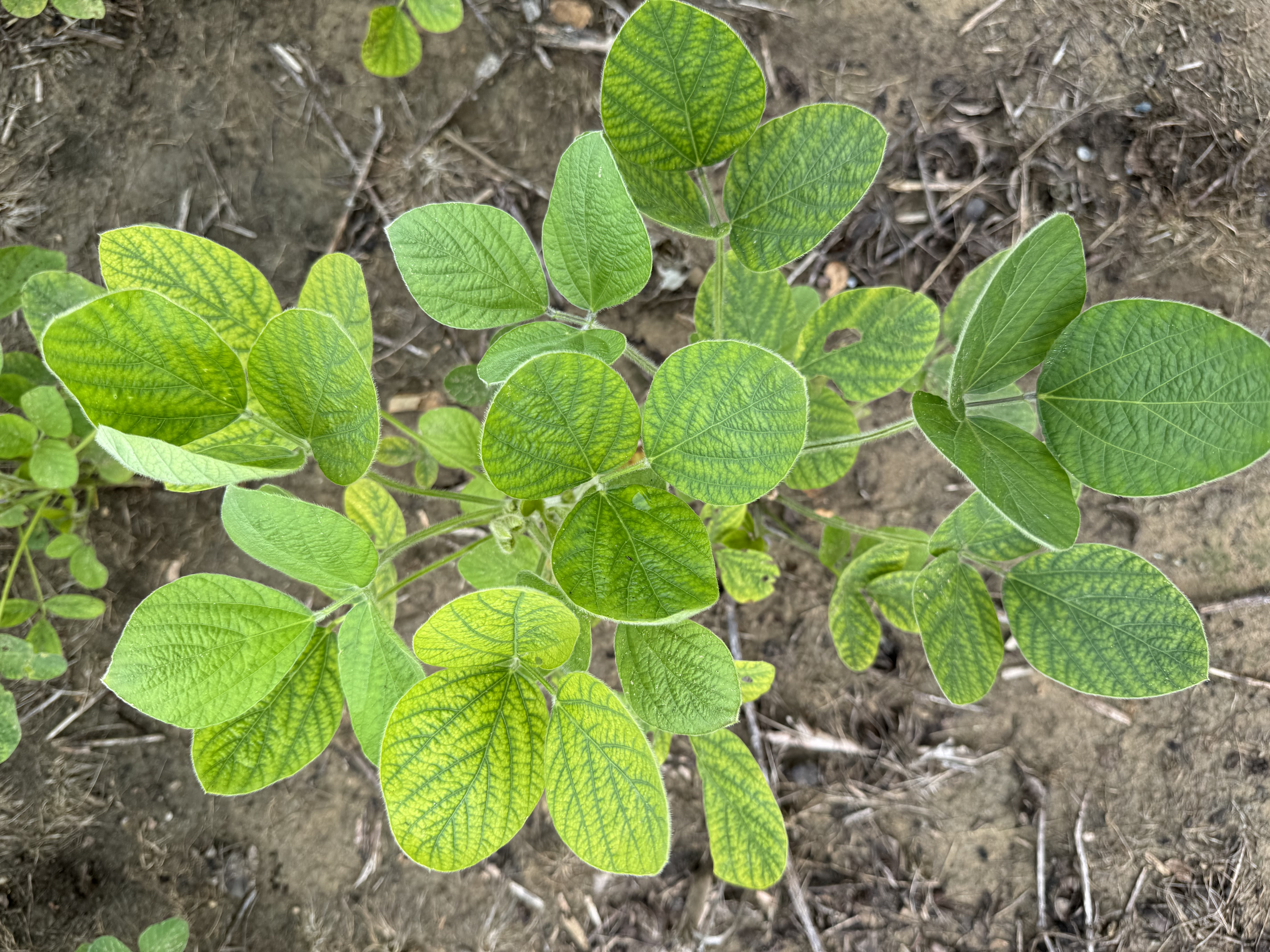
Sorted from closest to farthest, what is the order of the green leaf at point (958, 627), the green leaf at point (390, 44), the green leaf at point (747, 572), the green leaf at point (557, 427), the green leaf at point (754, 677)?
the green leaf at point (557, 427)
the green leaf at point (958, 627)
the green leaf at point (754, 677)
the green leaf at point (747, 572)
the green leaf at point (390, 44)

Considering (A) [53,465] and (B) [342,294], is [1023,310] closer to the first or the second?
(B) [342,294]

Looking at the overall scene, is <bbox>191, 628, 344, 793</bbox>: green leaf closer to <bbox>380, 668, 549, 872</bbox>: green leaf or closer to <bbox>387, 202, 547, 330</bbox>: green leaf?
<bbox>380, 668, 549, 872</bbox>: green leaf

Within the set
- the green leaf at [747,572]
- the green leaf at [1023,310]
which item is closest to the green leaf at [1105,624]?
the green leaf at [1023,310]

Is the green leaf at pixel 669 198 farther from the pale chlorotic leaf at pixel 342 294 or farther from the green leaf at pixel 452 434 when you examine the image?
the green leaf at pixel 452 434

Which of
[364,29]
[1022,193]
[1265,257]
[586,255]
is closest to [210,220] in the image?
[364,29]

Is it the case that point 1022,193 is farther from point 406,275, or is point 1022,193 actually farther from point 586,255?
point 406,275

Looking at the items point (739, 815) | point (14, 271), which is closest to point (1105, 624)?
point (739, 815)

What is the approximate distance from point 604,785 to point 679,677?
17 centimetres

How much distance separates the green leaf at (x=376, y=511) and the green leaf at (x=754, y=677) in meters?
0.67

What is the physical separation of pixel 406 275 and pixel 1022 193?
185 cm

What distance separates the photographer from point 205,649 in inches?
35.9

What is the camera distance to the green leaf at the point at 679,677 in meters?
0.94

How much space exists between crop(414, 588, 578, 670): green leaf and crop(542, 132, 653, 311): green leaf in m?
0.40

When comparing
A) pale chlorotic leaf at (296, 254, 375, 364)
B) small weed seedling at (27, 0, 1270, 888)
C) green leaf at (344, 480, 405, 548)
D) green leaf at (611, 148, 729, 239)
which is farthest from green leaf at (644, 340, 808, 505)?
green leaf at (344, 480, 405, 548)
